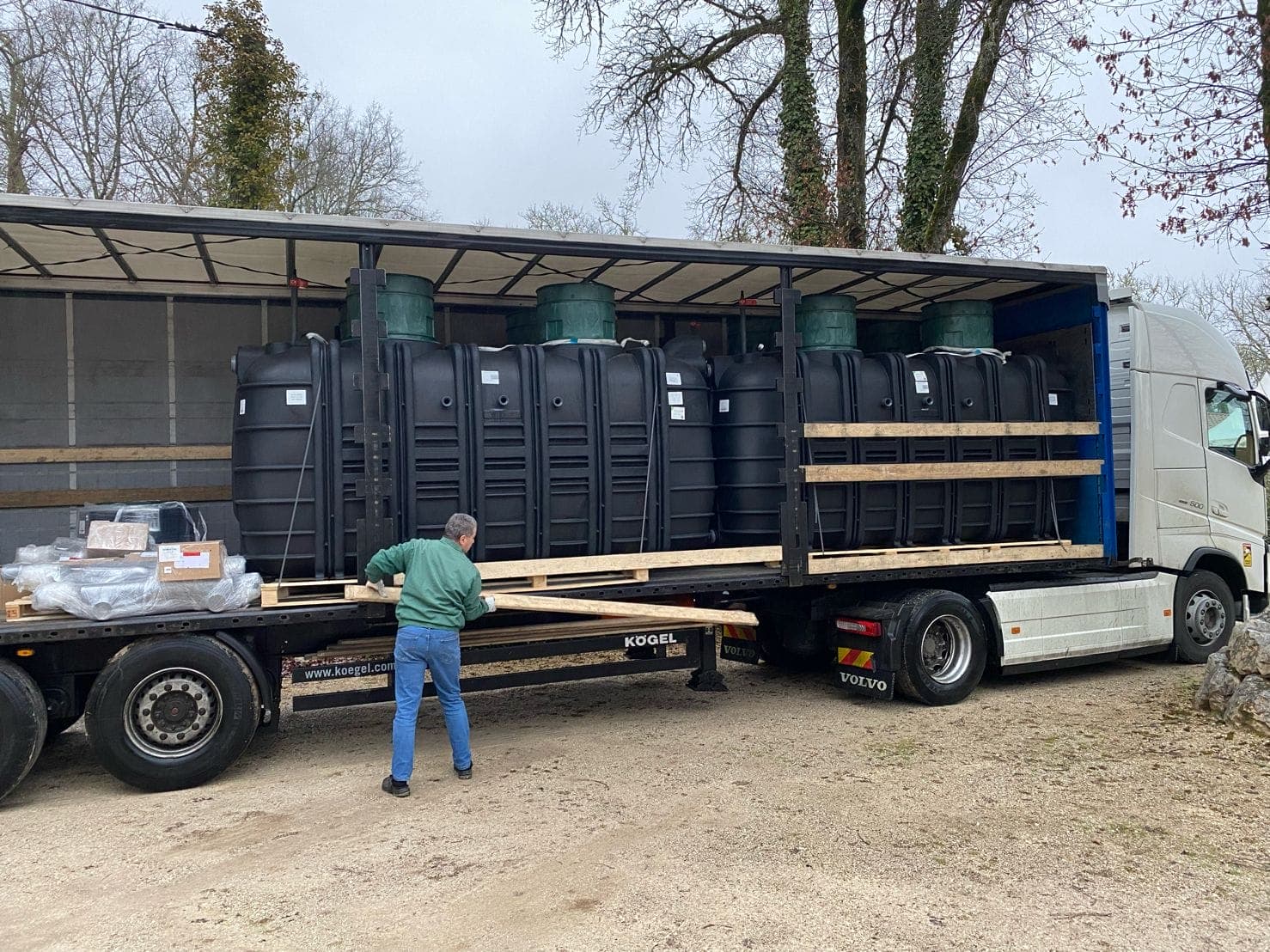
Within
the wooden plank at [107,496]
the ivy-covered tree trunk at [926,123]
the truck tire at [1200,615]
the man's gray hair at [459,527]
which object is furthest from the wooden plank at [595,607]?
the ivy-covered tree trunk at [926,123]

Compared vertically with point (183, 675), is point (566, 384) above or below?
above

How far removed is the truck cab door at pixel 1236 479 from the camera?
9.32 m

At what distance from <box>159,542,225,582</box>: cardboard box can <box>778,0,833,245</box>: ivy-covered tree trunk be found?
11.9 m

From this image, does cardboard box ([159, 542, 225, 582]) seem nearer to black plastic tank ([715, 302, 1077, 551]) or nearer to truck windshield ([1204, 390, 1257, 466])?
black plastic tank ([715, 302, 1077, 551])

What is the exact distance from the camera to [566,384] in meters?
6.90

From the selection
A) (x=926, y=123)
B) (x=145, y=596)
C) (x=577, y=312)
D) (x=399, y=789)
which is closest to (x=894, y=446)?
(x=577, y=312)

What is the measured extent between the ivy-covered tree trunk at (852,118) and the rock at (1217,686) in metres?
9.96

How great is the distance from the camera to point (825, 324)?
8.16 m

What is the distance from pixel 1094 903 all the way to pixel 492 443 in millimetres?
4294

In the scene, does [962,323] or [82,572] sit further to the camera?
[962,323]

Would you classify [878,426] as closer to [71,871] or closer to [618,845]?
[618,845]

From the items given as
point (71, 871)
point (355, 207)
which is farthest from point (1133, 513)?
point (355, 207)

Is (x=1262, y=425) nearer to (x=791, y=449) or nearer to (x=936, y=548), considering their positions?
(x=936, y=548)

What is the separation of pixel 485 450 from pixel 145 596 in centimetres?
220
